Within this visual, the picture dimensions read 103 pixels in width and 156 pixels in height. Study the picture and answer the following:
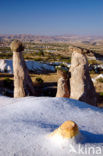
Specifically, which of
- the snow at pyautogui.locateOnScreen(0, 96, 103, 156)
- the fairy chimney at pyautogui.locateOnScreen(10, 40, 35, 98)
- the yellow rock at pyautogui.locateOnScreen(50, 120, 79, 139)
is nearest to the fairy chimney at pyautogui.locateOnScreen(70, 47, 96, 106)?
the snow at pyautogui.locateOnScreen(0, 96, 103, 156)

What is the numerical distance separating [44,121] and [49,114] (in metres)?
0.42

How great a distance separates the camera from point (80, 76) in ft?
20.3

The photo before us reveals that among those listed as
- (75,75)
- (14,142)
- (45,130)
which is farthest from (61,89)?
(14,142)

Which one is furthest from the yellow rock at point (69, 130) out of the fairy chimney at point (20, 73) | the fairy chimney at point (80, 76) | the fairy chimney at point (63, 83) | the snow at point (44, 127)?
the fairy chimney at point (20, 73)

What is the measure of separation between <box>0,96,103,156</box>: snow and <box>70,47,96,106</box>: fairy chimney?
3.24ft

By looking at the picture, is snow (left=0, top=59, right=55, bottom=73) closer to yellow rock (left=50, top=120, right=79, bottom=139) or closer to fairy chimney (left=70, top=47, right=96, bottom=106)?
fairy chimney (left=70, top=47, right=96, bottom=106)

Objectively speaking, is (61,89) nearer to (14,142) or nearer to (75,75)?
(75,75)

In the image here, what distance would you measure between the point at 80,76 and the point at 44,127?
122 inches

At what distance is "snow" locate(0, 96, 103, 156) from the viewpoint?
2.74 meters

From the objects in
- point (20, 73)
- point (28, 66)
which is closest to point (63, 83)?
point (20, 73)

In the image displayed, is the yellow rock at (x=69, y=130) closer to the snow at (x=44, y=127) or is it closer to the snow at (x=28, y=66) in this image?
the snow at (x=44, y=127)

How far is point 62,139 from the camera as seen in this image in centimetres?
274

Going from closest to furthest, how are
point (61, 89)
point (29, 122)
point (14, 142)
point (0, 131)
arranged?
point (14, 142), point (0, 131), point (29, 122), point (61, 89)

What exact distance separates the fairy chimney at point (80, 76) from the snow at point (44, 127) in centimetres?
99
